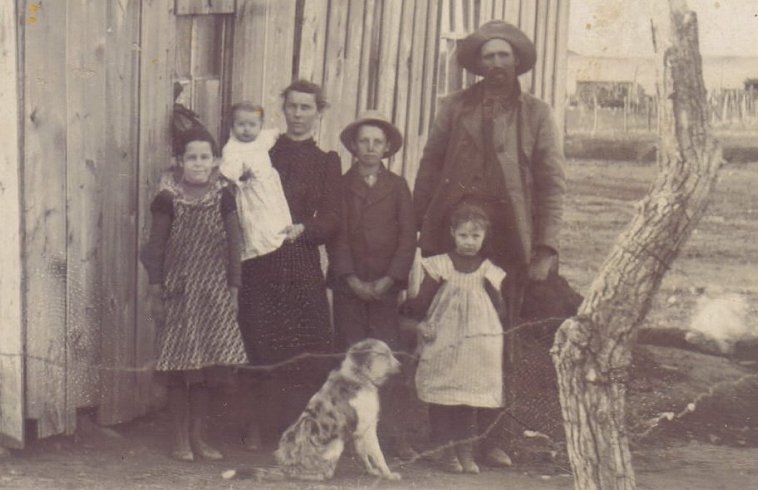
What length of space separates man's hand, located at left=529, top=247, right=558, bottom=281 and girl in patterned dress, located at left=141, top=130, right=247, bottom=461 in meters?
1.32

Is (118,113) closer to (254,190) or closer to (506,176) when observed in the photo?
(254,190)

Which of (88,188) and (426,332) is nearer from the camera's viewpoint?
(426,332)

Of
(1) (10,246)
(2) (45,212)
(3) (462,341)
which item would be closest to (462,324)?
(3) (462,341)

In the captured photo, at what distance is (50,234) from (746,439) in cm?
335

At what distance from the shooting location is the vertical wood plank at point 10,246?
632cm

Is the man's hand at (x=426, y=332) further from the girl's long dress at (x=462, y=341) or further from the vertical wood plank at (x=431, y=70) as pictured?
the vertical wood plank at (x=431, y=70)

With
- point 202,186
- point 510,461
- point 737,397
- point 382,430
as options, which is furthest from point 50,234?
point 737,397

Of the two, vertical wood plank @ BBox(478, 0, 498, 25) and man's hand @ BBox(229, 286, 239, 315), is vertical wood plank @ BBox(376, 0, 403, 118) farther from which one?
man's hand @ BBox(229, 286, 239, 315)

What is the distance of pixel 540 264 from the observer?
21.7 ft

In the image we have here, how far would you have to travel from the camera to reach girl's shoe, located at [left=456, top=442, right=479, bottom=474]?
653 centimetres

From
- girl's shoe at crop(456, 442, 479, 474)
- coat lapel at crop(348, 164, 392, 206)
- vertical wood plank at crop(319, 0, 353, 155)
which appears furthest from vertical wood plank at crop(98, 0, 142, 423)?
girl's shoe at crop(456, 442, 479, 474)

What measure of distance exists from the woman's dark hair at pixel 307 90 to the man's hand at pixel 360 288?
32.0 inches

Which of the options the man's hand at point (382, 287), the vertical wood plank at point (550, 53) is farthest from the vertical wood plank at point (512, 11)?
the man's hand at point (382, 287)

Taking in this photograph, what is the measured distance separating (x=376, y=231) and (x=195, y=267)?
2.78ft
